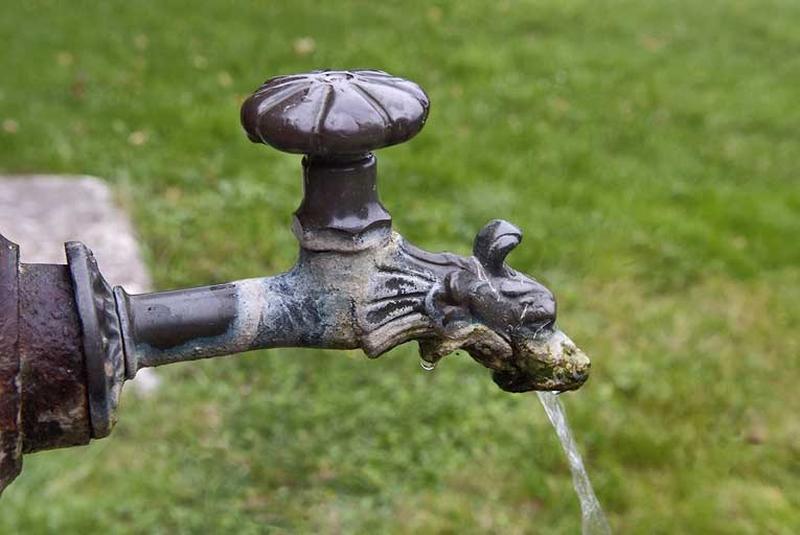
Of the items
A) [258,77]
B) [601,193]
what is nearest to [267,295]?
[601,193]

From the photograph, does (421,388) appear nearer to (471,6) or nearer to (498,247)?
(498,247)

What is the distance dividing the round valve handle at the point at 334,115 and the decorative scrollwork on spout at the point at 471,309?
0.51 ft

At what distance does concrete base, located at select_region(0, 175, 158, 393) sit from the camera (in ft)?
10.4

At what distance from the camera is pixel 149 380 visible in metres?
2.76

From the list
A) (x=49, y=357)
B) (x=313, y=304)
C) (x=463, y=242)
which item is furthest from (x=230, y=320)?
(x=463, y=242)

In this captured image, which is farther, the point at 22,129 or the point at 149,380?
the point at 22,129

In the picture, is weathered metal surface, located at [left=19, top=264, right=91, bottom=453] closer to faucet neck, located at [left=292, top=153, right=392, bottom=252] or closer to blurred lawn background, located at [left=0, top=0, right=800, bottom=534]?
faucet neck, located at [left=292, top=153, right=392, bottom=252]

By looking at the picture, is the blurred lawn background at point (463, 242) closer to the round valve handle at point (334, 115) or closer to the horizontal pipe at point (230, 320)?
the horizontal pipe at point (230, 320)

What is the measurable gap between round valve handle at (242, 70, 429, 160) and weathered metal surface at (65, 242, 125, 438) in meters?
0.22

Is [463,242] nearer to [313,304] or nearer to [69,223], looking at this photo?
[69,223]

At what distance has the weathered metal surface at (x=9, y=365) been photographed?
86cm

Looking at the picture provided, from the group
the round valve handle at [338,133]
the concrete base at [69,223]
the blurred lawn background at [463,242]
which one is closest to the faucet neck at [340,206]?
the round valve handle at [338,133]

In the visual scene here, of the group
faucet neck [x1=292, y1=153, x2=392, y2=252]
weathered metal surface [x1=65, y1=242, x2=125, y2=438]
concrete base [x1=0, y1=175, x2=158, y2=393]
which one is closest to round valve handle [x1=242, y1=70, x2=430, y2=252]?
faucet neck [x1=292, y1=153, x2=392, y2=252]

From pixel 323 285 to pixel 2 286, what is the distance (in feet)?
1.11
